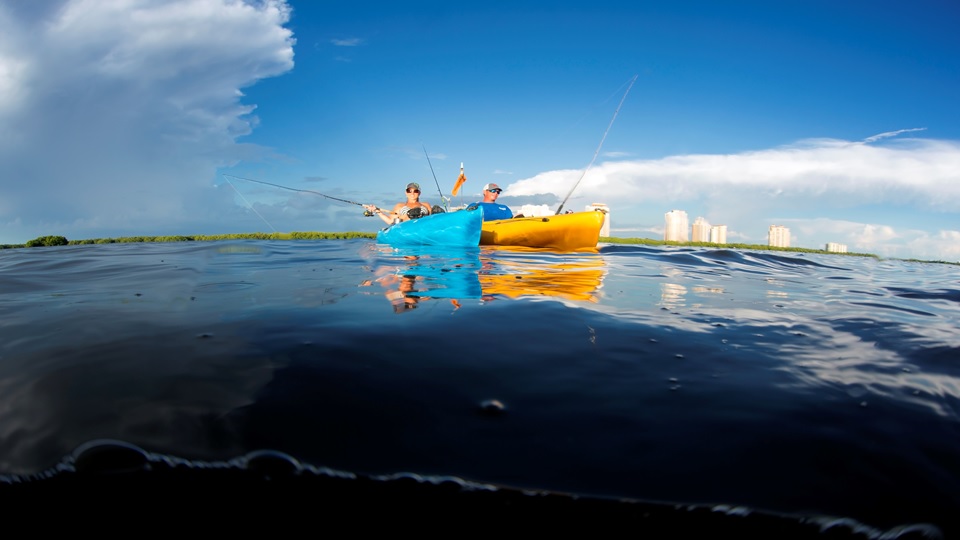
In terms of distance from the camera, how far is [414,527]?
1.48m

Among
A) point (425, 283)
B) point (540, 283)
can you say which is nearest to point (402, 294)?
point (425, 283)

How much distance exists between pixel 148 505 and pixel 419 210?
16.1 meters

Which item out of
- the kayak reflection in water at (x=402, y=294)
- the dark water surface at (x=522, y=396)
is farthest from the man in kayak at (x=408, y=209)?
the dark water surface at (x=522, y=396)

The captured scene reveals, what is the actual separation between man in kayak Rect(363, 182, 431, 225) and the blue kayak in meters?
0.89

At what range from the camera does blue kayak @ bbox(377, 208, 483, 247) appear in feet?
46.5

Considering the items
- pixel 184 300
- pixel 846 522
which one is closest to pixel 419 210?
pixel 184 300

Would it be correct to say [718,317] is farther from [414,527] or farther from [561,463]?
[414,527]

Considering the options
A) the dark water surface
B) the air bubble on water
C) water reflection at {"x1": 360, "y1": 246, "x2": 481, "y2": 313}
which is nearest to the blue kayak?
water reflection at {"x1": 360, "y1": 246, "x2": 481, "y2": 313}

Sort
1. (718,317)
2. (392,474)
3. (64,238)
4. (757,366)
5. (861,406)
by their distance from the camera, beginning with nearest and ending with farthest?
(392,474), (861,406), (757,366), (718,317), (64,238)

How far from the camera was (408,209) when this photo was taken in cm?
1809

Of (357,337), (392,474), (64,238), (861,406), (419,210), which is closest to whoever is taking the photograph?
(392,474)

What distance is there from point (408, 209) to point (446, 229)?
4068 millimetres

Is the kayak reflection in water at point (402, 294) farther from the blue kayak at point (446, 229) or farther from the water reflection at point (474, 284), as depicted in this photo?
the blue kayak at point (446, 229)

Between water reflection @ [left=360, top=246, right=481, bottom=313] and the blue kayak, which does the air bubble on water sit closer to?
water reflection @ [left=360, top=246, right=481, bottom=313]
